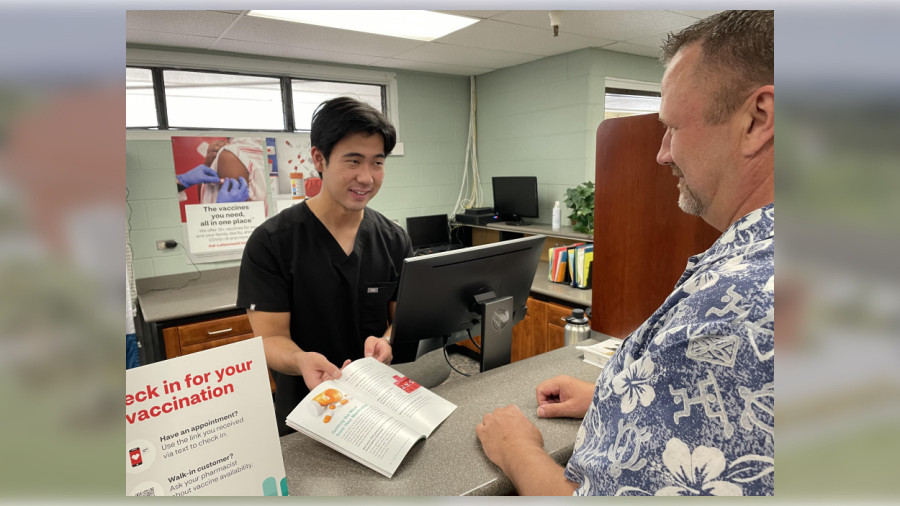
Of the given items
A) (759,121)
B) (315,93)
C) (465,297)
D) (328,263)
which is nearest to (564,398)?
(465,297)

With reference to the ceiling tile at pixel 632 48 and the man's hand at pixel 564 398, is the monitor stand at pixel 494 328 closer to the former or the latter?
the man's hand at pixel 564 398

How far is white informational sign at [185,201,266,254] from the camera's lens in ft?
10.9

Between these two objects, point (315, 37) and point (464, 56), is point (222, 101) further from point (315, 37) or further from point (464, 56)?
point (464, 56)

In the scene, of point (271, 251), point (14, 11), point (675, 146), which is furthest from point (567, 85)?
point (14, 11)

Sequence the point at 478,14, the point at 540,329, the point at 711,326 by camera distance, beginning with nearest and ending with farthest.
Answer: the point at 711,326 < the point at 478,14 < the point at 540,329

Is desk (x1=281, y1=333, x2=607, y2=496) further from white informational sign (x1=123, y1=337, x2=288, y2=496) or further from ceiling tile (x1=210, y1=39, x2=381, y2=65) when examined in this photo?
ceiling tile (x1=210, y1=39, x2=381, y2=65)

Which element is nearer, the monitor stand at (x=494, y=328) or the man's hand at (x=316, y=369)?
the man's hand at (x=316, y=369)

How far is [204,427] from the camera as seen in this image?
0.67m

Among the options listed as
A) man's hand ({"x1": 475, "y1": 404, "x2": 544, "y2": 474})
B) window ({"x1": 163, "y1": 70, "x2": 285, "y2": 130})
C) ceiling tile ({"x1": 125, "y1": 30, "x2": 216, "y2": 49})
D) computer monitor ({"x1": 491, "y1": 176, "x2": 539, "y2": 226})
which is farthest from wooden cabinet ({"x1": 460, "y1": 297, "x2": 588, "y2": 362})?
ceiling tile ({"x1": 125, "y1": 30, "x2": 216, "y2": 49})

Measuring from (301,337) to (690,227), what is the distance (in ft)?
4.20

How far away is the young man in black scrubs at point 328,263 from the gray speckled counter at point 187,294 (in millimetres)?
1526

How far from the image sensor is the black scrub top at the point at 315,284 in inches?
56.7

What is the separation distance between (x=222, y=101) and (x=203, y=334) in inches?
71.2

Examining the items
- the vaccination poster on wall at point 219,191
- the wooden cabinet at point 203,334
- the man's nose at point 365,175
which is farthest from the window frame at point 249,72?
the man's nose at point 365,175
